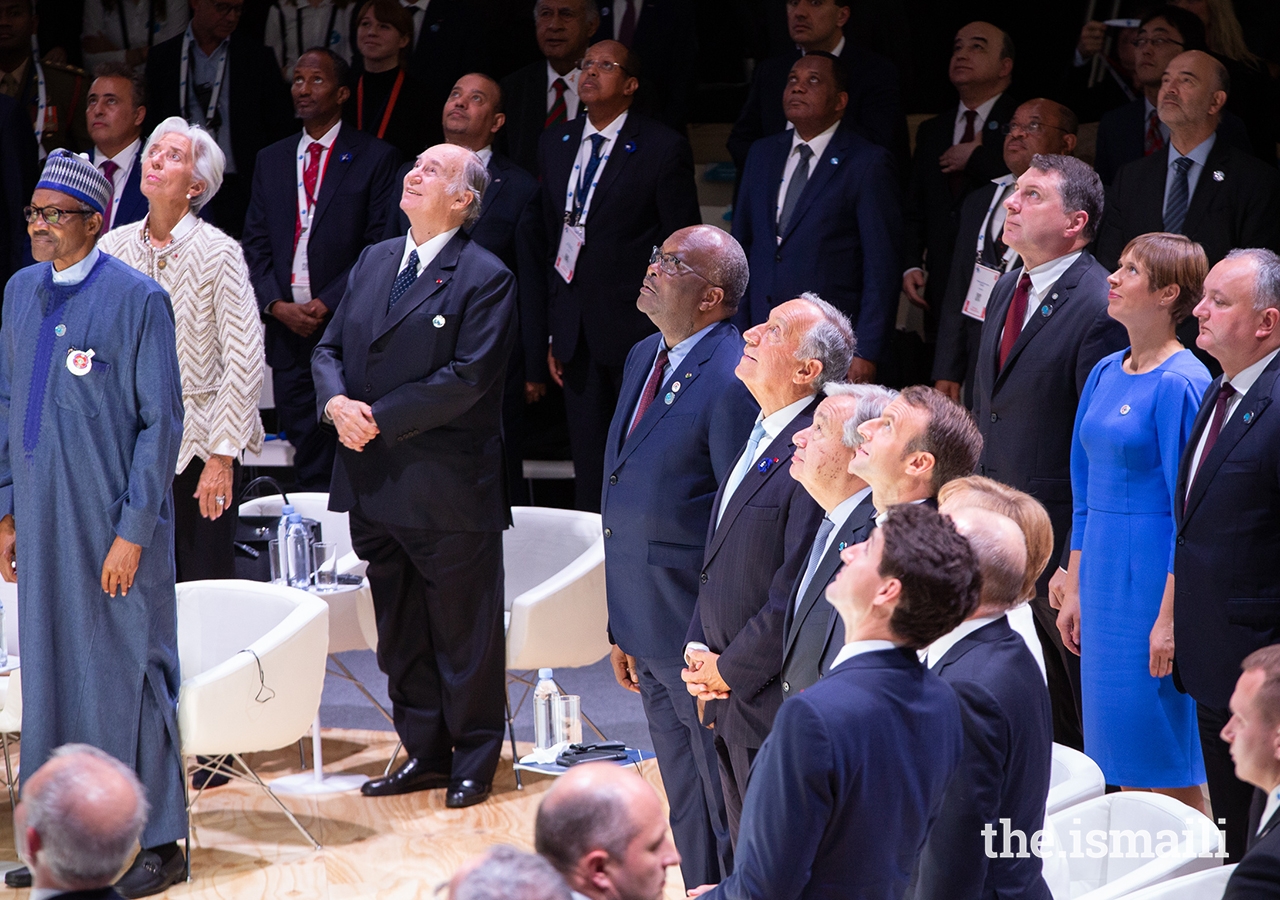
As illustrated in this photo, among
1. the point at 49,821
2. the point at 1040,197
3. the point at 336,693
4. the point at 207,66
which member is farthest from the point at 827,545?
the point at 207,66

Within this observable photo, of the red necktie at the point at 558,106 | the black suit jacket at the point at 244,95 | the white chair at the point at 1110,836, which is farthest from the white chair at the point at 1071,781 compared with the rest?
the black suit jacket at the point at 244,95

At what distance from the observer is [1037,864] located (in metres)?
2.25

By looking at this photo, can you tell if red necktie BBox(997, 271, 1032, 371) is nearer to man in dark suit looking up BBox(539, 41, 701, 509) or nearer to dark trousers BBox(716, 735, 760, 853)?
dark trousers BBox(716, 735, 760, 853)

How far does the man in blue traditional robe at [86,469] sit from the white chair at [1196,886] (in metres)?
2.45

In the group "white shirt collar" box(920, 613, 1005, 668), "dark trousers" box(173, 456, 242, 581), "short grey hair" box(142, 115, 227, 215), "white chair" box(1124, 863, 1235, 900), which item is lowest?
"white chair" box(1124, 863, 1235, 900)

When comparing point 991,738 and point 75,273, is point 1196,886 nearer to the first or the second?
point 991,738

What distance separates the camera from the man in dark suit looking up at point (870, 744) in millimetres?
1958

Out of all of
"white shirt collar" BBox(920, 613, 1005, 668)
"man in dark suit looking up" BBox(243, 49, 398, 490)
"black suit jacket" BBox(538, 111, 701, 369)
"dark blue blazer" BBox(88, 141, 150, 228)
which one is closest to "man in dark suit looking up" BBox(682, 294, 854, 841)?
"white shirt collar" BBox(920, 613, 1005, 668)

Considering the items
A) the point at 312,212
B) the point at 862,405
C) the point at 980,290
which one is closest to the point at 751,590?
the point at 862,405

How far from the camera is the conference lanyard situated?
6793 millimetres

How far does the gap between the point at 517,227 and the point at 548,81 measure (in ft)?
2.72

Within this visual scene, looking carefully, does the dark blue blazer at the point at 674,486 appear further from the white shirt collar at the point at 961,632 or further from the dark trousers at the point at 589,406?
the dark trousers at the point at 589,406

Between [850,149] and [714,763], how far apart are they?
263 cm

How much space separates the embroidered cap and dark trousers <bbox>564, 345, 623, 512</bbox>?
2.31 meters
